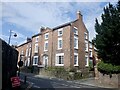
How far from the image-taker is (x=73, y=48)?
3312cm

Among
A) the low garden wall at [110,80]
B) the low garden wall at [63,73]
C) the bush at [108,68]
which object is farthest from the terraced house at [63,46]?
the low garden wall at [110,80]

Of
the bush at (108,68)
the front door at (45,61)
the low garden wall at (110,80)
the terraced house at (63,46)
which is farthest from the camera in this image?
the front door at (45,61)

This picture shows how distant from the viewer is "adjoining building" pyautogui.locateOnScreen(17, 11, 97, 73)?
32.8 metres

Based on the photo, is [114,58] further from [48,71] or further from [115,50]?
[48,71]

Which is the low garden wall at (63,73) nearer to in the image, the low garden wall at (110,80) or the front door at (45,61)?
the front door at (45,61)

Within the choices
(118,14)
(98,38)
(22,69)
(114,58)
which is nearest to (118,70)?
(114,58)

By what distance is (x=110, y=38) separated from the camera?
75.9 feet

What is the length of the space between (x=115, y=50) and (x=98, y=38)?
120 inches

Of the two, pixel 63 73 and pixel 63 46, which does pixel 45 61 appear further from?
pixel 63 73

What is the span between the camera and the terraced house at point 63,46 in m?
32.8

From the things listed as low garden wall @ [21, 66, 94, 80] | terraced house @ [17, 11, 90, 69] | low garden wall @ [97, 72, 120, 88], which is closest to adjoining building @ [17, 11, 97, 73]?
terraced house @ [17, 11, 90, 69]

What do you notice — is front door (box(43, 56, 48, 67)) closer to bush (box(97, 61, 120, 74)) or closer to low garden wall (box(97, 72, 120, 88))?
bush (box(97, 61, 120, 74))

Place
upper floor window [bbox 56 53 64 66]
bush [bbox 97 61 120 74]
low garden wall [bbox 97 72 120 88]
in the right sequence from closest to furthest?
1. low garden wall [bbox 97 72 120 88]
2. bush [bbox 97 61 120 74]
3. upper floor window [bbox 56 53 64 66]

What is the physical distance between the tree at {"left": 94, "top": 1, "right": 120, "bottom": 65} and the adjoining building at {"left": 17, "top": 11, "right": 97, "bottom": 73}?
807 centimetres
